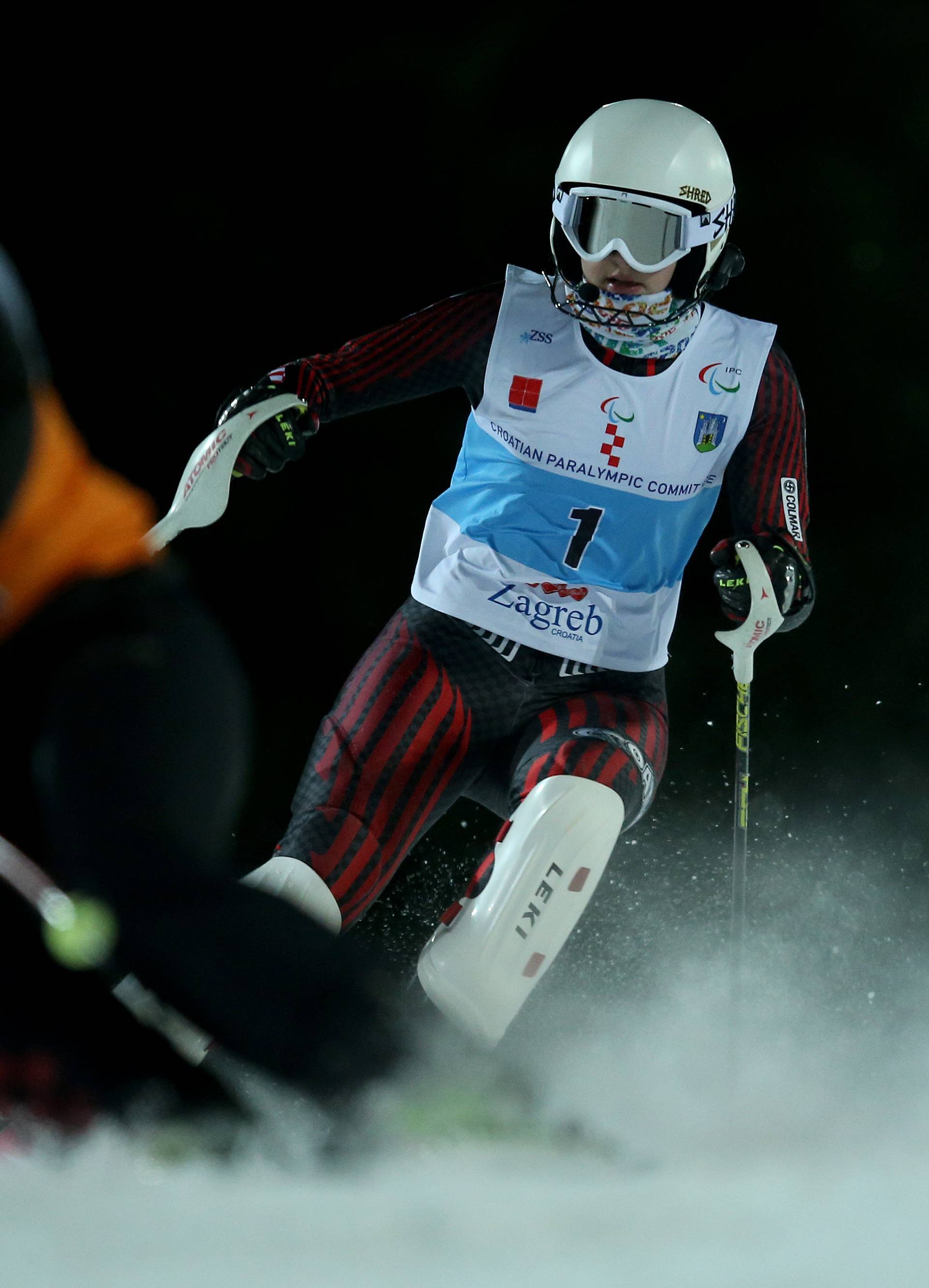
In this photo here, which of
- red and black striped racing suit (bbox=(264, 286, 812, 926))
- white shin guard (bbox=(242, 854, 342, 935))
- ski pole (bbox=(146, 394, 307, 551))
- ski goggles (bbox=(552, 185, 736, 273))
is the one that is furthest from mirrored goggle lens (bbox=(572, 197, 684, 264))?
white shin guard (bbox=(242, 854, 342, 935))

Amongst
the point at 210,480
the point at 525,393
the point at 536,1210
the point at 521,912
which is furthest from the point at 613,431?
the point at 536,1210

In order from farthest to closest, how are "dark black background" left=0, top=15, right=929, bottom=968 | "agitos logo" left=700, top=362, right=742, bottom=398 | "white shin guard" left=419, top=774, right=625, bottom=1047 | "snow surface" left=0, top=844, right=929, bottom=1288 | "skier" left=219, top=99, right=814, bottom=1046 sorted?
"dark black background" left=0, top=15, right=929, bottom=968, "agitos logo" left=700, top=362, right=742, bottom=398, "skier" left=219, top=99, right=814, bottom=1046, "white shin guard" left=419, top=774, right=625, bottom=1047, "snow surface" left=0, top=844, right=929, bottom=1288

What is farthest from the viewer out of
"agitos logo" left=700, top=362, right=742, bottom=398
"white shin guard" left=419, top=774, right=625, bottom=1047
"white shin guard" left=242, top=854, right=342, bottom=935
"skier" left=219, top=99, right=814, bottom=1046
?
"agitos logo" left=700, top=362, right=742, bottom=398

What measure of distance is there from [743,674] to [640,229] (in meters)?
0.69

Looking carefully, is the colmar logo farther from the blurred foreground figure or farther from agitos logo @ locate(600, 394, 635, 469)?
the blurred foreground figure

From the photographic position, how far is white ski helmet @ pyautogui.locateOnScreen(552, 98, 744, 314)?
2260 mm

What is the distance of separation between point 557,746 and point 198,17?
6.45 ft

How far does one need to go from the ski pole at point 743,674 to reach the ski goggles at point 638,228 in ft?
1.43

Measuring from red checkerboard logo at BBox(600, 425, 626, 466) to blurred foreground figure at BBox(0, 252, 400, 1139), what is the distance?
1099 millimetres

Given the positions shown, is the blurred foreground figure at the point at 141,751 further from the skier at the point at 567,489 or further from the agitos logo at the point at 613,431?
the agitos logo at the point at 613,431

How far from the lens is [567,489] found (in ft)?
7.73

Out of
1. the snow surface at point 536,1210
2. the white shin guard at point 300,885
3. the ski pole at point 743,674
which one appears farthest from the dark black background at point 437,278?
the snow surface at point 536,1210

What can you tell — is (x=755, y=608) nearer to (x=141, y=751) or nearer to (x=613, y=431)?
(x=613, y=431)

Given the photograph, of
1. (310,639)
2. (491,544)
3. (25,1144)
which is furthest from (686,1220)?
(310,639)
